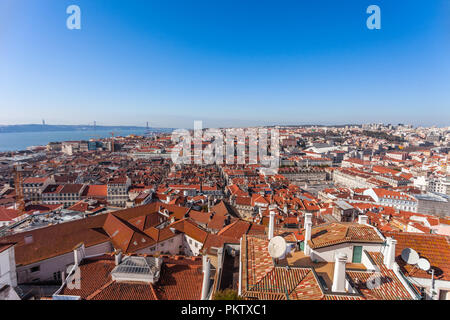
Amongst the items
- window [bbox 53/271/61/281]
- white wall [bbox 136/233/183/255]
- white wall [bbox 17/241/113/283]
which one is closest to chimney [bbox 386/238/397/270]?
white wall [bbox 136/233/183/255]

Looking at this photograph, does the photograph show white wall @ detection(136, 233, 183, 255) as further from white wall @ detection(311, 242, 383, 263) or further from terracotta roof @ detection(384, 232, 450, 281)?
terracotta roof @ detection(384, 232, 450, 281)

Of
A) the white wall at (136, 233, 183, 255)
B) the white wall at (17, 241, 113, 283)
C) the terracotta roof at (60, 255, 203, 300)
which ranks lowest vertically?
the white wall at (136, 233, 183, 255)

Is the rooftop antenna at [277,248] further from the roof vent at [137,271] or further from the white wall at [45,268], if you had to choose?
the white wall at [45,268]

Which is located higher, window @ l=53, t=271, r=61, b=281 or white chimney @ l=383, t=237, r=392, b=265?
white chimney @ l=383, t=237, r=392, b=265

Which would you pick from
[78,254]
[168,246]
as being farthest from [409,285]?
[168,246]

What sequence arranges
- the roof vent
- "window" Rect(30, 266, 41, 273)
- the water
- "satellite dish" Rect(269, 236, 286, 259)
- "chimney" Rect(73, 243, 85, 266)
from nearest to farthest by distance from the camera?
"satellite dish" Rect(269, 236, 286, 259) → the roof vent → "chimney" Rect(73, 243, 85, 266) → "window" Rect(30, 266, 41, 273) → the water

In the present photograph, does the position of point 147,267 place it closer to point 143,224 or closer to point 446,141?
point 143,224

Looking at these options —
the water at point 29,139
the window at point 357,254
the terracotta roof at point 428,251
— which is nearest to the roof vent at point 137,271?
the window at point 357,254

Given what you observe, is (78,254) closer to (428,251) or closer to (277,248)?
(277,248)
